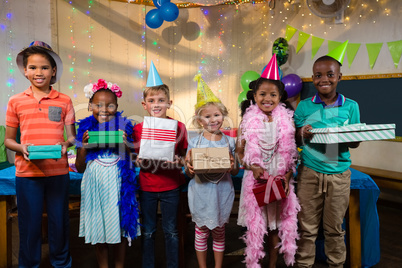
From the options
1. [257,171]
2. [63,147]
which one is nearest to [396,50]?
[257,171]

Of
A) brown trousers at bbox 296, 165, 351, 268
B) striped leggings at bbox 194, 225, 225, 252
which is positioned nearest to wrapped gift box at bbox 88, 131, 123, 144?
striped leggings at bbox 194, 225, 225, 252

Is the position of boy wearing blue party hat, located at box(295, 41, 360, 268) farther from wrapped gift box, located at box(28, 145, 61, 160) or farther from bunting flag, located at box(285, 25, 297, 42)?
bunting flag, located at box(285, 25, 297, 42)

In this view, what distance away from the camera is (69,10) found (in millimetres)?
4625

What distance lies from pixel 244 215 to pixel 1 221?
1.59 m

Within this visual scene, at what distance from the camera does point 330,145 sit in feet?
6.06

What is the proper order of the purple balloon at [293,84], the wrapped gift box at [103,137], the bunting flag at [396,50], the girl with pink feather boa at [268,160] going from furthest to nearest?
the purple balloon at [293,84], the bunting flag at [396,50], the girl with pink feather boa at [268,160], the wrapped gift box at [103,137]

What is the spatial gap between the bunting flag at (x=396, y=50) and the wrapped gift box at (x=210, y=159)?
8.75 feet

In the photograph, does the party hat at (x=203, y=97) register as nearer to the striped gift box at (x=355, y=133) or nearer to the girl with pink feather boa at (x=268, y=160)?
the girl with pink feather boa at (x=268, y=160)

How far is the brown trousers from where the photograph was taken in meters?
1.84

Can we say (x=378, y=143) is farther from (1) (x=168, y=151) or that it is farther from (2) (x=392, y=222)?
(1) (x=168, y=151)

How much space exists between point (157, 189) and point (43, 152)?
62cm

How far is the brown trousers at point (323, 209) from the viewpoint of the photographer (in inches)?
72.4

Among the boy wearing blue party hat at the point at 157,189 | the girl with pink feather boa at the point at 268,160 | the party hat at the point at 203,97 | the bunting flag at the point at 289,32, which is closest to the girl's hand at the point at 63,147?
the boy wearing blue party hat at the point at 157,189

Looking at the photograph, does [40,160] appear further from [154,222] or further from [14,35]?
[14,35]
